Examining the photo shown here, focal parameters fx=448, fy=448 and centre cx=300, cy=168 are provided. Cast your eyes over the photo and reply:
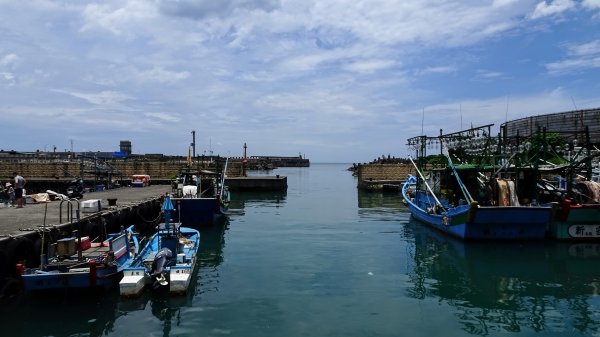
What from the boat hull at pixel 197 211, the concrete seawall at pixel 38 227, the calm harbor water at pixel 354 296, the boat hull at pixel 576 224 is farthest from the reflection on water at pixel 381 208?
the concrete seawall at pixel 38 227

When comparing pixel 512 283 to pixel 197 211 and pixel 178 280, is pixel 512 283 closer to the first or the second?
pixel 178 280

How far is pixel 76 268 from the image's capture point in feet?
44.5

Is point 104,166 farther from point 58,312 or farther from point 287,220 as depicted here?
point 58,312

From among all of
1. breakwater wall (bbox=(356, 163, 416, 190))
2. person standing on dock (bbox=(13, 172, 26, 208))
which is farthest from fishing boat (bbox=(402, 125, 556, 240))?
breakwater wall (bbox=(356, 163, 416, 190))

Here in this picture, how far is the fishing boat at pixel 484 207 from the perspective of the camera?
22125 mm

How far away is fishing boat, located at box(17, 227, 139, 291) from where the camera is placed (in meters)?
12.8

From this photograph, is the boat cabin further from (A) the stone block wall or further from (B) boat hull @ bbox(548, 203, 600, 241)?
(B) boat hull @ bbox(548, 203, 600, 241)

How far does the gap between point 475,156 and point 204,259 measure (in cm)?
1928

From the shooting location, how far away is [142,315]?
12648 millimetres

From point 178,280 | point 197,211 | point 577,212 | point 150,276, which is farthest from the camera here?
point 197,211

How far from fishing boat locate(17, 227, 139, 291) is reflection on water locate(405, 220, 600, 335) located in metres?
9.76

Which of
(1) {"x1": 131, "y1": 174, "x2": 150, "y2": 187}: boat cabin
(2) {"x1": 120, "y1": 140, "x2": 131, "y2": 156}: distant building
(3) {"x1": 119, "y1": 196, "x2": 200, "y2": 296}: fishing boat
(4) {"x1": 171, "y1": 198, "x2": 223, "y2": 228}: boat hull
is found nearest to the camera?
(3) {"x1": 119, "y1": 196, "x2": 200, "y2": 296}: fishing boat

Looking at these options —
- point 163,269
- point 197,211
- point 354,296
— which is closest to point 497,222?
point 354,296

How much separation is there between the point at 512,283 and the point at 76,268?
14.9m
